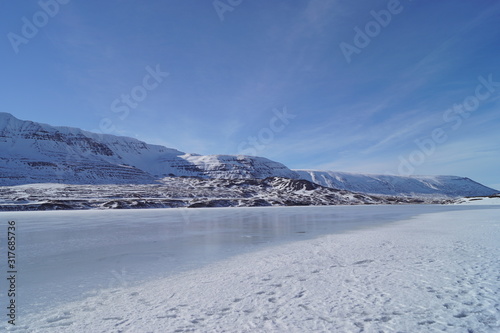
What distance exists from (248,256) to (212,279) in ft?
9.40

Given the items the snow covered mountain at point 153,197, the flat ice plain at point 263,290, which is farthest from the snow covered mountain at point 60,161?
A: the flat ice plain at point 263,290

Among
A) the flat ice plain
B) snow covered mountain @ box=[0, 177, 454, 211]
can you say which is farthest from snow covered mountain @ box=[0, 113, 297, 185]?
the flat ice plain

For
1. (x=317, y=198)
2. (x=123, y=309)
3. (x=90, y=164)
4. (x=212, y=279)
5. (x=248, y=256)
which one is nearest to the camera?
(x=123, y=309)

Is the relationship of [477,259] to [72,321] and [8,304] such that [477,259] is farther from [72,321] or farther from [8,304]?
[8,304]

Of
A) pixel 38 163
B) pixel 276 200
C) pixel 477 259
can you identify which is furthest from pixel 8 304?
pixel 38 163

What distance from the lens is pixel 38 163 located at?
121 meters

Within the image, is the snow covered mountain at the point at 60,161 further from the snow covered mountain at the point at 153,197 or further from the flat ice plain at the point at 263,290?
the flat ice plain at the point at 263,290

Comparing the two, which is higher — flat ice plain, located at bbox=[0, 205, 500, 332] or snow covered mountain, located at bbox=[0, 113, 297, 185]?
snow covered mountain, located at bbox=[0, 113, 297, 185]

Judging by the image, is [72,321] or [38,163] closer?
[72,321]

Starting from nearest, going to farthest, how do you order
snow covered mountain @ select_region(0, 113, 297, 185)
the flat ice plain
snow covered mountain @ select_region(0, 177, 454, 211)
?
the flat ice plain < snow covered mountain @ select_region(0, 177, 454, 211) < snow covered mountain @ select_region(0, 113, 297, 185)

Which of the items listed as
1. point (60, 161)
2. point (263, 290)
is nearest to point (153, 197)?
point (263, 290)

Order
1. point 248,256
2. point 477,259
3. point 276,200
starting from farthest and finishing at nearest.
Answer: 1. point 276,200
2. point 248,256
3. point 477,259

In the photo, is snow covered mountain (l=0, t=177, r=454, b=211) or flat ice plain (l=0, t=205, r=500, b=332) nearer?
flat ice plain (l=0, t=205, r=500, b=332)

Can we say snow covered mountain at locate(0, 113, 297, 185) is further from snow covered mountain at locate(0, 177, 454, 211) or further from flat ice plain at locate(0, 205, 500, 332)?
flat ice plain at locate(0, 205, 500, 332)
